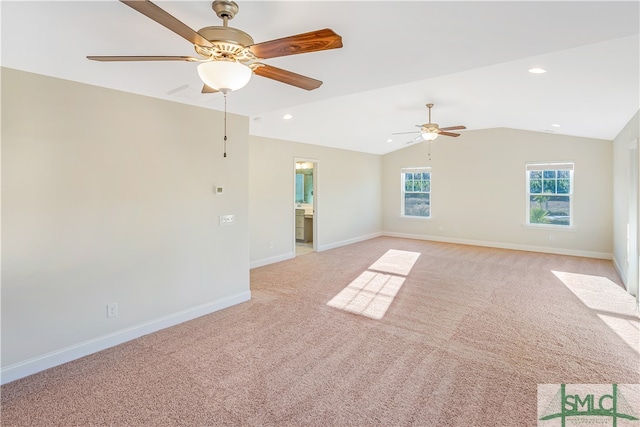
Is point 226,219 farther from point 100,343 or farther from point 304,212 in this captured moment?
point 304,212

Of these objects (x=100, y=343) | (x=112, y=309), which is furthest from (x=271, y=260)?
(x=100, y=343)

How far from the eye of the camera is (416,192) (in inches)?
357

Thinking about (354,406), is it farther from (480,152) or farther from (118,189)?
(480,152)

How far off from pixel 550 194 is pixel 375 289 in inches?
202

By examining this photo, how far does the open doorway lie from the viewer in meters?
7.55

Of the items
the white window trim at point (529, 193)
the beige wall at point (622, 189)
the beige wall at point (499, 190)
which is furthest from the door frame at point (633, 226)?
the white window trim at point (529, 193)

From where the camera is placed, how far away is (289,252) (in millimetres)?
6641

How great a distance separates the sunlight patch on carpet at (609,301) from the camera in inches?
129

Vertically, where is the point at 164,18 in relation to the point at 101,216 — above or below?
above

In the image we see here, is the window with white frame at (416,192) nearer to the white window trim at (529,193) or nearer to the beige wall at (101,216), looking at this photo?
the white window trim at (529,193)

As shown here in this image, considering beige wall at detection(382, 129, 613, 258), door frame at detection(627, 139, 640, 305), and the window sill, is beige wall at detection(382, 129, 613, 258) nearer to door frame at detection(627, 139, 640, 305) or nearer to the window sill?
the window sill

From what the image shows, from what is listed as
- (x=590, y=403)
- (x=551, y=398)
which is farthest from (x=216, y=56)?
(x=590, y=403)

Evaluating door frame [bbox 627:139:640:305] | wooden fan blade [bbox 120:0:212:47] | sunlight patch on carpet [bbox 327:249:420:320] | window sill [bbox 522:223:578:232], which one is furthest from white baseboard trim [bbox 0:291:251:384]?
window sill [bbox 522:223:578:232]

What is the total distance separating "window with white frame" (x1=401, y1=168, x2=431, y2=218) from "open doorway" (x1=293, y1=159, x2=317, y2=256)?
8.93 ft
